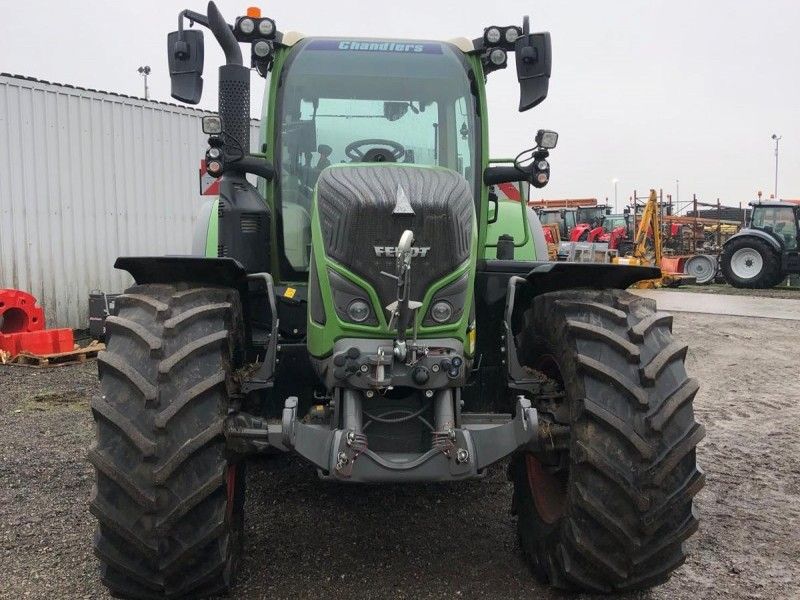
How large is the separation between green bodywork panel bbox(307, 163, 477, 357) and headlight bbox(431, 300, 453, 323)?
32 millimetres

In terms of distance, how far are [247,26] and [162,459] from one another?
2365 millimetres

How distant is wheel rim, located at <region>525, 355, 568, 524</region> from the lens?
10.7ft

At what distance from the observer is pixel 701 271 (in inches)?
940

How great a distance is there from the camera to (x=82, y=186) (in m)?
10.1

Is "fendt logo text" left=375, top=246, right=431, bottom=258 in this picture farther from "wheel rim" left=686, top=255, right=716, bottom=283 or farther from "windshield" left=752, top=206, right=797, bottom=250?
"wheel rim" left=686, top=255, right=716, bottom=283

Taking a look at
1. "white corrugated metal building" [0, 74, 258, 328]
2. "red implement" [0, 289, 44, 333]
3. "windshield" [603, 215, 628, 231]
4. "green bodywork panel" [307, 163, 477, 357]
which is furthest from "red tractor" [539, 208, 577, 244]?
"green bodywork panel" [307, 163, 477, 357]

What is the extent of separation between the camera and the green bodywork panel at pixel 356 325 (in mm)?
3041

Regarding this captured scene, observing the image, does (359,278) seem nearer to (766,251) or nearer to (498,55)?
(498,55)

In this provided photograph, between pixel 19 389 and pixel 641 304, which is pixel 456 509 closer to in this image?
pixel 641 304

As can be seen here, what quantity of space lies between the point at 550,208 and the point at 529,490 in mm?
31434

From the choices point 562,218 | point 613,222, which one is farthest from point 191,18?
point 562,218

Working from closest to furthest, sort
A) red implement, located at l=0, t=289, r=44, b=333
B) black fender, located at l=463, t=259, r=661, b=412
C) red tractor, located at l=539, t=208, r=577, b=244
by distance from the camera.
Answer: black fender, located at l=463, t=259, r=661, b=412 < red implement, located at l=0, t=289, r=44, b=333 < red tractor, located at l=539, t=208, r=577, b=244

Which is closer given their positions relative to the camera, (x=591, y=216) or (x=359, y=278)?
(x=359, y=278)

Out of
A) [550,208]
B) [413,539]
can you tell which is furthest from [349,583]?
[550,208]
